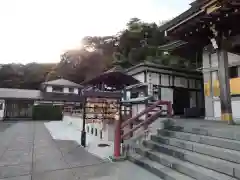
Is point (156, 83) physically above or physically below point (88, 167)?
above

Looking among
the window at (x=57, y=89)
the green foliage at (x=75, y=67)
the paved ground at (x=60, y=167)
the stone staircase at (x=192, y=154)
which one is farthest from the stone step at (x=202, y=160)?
the window at (x=57, y=89)

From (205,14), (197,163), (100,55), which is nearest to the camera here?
(197,163)

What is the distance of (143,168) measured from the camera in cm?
457

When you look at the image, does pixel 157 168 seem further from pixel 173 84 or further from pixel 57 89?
pixel 57 89

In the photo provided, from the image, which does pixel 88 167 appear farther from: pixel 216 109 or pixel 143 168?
pixel 216 109

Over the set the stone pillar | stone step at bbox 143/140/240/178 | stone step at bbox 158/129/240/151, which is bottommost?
stone step at bbox 143/140/240/178

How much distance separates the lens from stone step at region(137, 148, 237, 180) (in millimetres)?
3213

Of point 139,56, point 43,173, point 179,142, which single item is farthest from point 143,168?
point 139,56

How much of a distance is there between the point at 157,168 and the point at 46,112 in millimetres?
24881

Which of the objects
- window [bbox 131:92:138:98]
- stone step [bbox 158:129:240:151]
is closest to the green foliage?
window [bbox 131:92:138:98]

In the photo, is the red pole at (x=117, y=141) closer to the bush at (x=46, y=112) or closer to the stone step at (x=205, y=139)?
the stone step at (x=205, y=139)

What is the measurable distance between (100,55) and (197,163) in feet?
128

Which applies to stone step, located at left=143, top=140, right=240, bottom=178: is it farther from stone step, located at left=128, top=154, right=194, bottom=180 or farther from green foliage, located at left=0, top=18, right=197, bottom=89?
green foliage, located at left=0, top=18, right=197, bottom=89

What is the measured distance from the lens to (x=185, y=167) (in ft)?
12.2
